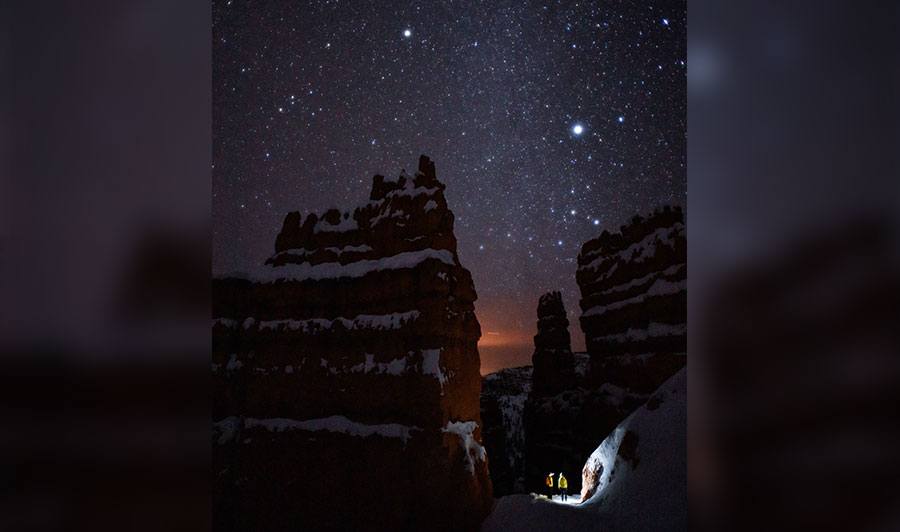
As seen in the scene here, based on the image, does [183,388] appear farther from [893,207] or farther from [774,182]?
[893,207]

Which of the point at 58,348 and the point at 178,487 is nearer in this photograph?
the point at 58,348

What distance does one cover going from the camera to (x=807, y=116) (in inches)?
52.2

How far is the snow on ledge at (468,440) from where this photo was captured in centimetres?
A: 1423

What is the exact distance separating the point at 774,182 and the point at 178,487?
227 cm

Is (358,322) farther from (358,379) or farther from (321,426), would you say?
(321,426)

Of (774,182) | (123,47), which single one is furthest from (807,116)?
(123,47)

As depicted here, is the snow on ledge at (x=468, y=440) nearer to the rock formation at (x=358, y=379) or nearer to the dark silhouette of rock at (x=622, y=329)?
the rock formation at (x=358, y=379)

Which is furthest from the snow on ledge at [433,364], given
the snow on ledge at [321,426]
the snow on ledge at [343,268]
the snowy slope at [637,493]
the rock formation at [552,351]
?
the rock formation at [552,351]

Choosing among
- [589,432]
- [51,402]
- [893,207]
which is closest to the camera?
[893,207]

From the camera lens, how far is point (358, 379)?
15055mm

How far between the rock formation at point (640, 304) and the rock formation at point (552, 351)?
28.7 feet

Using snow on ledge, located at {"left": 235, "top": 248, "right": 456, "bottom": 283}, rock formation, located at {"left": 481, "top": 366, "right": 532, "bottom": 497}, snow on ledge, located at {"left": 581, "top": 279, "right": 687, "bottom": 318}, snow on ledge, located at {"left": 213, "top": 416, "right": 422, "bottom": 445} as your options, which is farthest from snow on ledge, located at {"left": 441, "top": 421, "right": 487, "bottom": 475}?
rock formation, located at {"left": 481, "top": 366, "right": 532, "bottom": 497}

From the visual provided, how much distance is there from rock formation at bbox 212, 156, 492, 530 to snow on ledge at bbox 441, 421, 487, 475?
2.2 inches

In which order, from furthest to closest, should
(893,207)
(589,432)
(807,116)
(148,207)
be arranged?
(589,432), (148,207), (807,116), (893,207)
